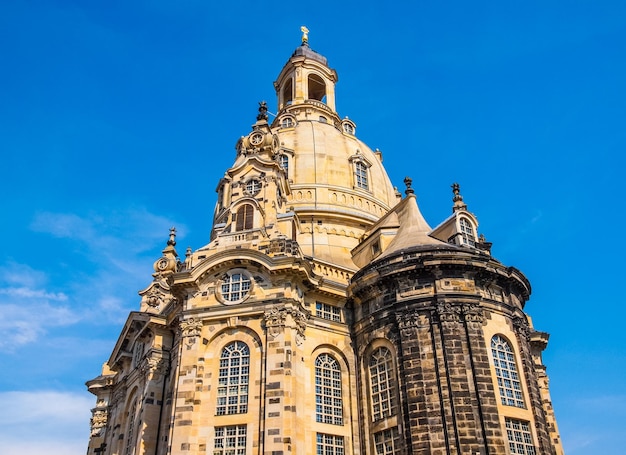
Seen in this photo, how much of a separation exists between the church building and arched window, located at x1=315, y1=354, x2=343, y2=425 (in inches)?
2.8

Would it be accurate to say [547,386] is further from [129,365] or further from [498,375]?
[129,365]

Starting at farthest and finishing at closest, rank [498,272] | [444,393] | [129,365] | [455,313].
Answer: [129,365], [498,272], [455,313], [444,393]

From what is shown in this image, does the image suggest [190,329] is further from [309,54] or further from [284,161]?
[309,54]

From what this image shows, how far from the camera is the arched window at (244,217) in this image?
37000 millimetres

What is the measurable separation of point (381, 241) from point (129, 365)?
2078 cm

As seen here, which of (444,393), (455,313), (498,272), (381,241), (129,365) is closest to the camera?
(444,393)

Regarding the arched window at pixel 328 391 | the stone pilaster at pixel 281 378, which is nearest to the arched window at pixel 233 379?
the stone pilaster at pixel 281 378

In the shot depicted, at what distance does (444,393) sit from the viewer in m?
29.9

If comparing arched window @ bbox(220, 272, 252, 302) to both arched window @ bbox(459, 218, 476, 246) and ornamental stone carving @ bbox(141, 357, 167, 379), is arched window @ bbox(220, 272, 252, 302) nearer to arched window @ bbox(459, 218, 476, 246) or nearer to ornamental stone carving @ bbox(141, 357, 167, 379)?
ornamental stone carving @ bbox(141, 357, 167, 379)

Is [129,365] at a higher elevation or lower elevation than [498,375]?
higher

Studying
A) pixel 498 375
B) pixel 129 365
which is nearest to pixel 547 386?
pixel 498 375

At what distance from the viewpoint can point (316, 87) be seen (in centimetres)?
6738

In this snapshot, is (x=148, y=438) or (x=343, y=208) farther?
(x=343, y=208)

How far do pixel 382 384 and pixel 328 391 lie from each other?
308 cm
